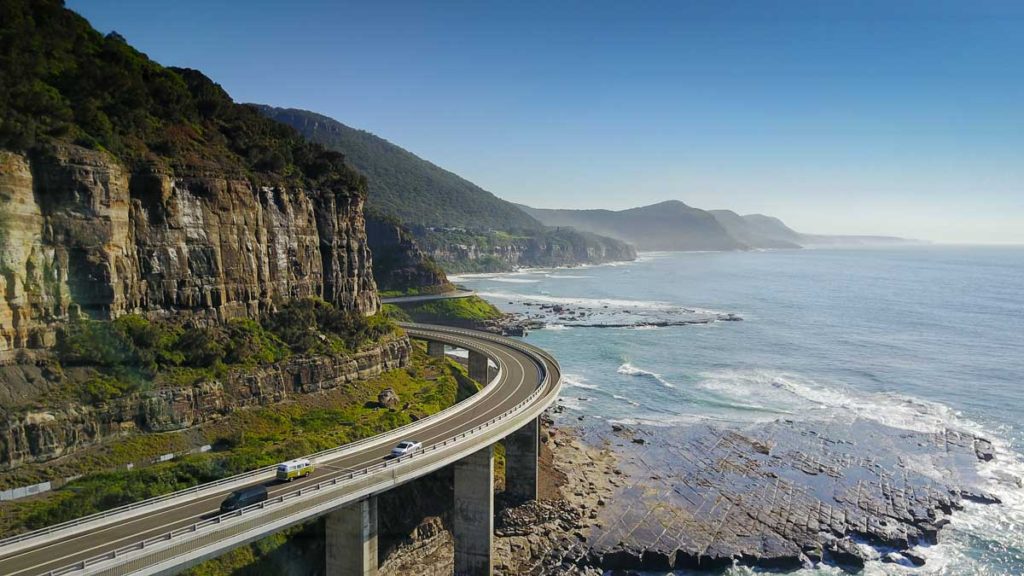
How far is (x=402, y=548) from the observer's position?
51594 millimetres

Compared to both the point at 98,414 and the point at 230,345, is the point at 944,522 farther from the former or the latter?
the point at 98,414

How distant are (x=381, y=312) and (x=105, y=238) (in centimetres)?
4513

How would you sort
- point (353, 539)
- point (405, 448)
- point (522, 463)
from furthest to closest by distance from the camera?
point (522, 463) < point (405, 448) < point (353, 539)

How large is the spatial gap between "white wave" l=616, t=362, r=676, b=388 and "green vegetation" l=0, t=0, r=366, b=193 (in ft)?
217

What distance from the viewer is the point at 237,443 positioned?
182 feet

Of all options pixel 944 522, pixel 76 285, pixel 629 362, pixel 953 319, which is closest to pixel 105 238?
pixel 76 285

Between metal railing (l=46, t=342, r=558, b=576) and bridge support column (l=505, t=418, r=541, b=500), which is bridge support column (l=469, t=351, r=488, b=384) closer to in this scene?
bridge support column (l=505, t=418, r=541, b=500)

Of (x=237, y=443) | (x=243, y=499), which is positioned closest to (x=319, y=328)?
(x=237, y=443)

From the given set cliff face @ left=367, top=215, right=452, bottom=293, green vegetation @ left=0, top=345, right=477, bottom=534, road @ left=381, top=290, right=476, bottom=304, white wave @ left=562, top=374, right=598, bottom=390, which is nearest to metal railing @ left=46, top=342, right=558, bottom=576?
green vegetation @ left=0, top=345, right=477, bottom=534

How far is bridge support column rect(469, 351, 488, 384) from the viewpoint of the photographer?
9119cm

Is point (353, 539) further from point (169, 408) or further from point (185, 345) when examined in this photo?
point (185, 345)

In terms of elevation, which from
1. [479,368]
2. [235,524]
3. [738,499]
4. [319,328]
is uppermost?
[319,328]

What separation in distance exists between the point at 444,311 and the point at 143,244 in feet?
348

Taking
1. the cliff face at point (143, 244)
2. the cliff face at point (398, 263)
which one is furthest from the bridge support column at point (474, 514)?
the cliff face at point (398, 263)
